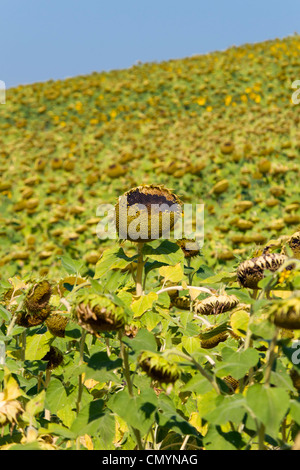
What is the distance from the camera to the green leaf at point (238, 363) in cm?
112

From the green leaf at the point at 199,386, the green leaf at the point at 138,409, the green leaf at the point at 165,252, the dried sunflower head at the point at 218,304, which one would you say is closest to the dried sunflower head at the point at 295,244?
the dried sunflower head at the point at 218,304

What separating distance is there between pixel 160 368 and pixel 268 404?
0.79ft

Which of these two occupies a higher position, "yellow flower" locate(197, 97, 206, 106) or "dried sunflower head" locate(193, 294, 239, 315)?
"yellow flower" locate(197, 97, 206, 106)

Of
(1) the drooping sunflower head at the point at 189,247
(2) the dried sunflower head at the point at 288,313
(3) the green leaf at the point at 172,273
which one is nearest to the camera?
(2) the dried sunflower head at the point at 288,313

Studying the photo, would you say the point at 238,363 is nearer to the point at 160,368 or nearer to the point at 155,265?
the point at 160,368

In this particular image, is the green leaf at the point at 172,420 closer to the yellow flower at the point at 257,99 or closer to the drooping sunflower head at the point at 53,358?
the drooping sunflower head at the point at 53,358

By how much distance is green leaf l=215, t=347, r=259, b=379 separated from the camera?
44.1 inches

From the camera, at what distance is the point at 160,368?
1.02m

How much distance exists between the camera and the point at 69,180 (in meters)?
9.47

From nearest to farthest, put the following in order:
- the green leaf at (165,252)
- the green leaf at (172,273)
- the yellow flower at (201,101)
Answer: the green leaf at (165,252) → the green leaf at (172,273) → the yellow flower at (201,101)

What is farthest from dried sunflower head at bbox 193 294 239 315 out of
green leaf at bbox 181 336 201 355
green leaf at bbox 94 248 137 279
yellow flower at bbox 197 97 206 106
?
yellow flower at bbox 197 97 206 106

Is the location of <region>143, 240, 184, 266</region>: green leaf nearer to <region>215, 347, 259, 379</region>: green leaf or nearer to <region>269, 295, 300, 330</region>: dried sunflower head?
<region>215, 347, 259, 379</region>: green leaf

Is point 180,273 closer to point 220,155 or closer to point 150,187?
point 150,187

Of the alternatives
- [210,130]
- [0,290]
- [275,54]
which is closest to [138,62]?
[275,54]
